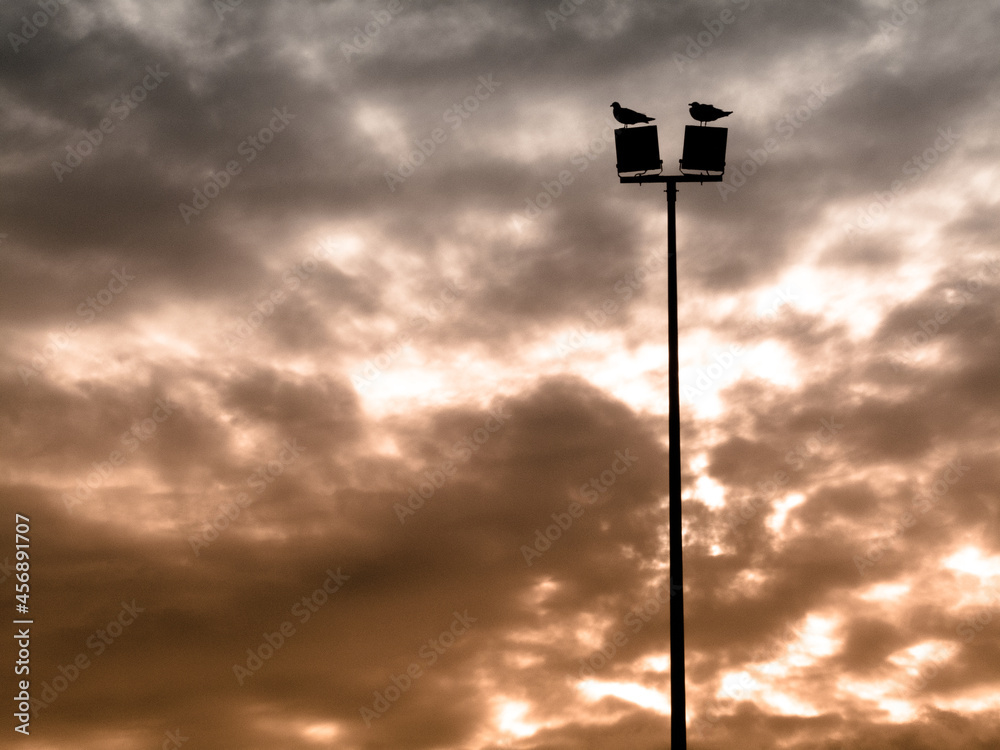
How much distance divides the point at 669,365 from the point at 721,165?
14.7ft

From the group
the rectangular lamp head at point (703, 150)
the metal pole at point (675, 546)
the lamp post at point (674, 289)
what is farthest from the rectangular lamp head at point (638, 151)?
the metal pole at point (675, 546)

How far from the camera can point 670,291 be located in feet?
50.5

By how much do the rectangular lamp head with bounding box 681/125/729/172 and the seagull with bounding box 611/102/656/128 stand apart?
111 cm

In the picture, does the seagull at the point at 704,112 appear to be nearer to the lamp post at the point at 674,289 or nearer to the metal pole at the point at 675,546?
the lamp post at the point at 674,289

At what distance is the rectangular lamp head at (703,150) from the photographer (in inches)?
664

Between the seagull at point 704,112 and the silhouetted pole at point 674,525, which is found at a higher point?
the seagull at point 704,112

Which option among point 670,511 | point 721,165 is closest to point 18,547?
point 670,511

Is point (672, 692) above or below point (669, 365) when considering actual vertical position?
below

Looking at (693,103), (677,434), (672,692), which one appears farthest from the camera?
(693,103)

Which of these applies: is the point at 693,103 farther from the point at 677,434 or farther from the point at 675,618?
the point at 675,618

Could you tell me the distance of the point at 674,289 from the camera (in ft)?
50.6

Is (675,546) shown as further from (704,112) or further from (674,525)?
(704,112)

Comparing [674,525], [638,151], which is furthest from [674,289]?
[674,525]

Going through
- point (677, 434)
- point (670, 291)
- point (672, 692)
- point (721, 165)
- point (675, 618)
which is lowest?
point (672, 692)
